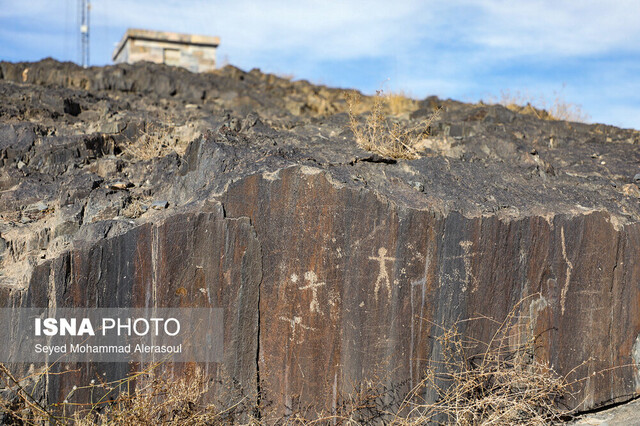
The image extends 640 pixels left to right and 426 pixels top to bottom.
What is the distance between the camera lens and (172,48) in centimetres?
1530

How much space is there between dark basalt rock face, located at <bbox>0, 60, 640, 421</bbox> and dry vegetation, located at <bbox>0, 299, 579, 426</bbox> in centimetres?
7

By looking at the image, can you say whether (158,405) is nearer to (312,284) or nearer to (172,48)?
(312,284)

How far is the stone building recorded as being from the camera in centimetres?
1509

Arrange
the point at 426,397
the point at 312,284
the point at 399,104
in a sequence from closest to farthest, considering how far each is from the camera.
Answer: the point at 312,284, the point at 426,397, the point at 399,104

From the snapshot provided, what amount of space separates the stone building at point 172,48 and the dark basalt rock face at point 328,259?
10.8m

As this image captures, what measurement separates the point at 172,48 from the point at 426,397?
13.6 m

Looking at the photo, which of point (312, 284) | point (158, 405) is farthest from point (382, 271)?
point (158, 405)

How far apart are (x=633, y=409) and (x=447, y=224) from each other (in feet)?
7.66

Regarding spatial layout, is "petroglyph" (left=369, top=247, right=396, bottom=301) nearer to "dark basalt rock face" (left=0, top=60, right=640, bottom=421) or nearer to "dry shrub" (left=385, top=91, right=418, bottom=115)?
"dark basalt rock face" (left=0, top=60, right=640, bottom=421)

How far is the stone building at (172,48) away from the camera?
1509cm

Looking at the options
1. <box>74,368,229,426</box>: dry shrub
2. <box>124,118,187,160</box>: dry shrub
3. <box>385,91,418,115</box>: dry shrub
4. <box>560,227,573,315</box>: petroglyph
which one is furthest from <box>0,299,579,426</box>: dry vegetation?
<box>385,91,418,115</box>: dry shrub

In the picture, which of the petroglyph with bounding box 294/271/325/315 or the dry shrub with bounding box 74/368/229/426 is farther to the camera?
the petroglyph with bounding box 294/271/325/315

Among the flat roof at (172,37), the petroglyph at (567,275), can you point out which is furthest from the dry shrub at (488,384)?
the flat roof at (172,37)

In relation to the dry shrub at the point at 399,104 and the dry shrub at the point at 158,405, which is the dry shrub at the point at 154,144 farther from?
the dry shrub at the point at 399,104
